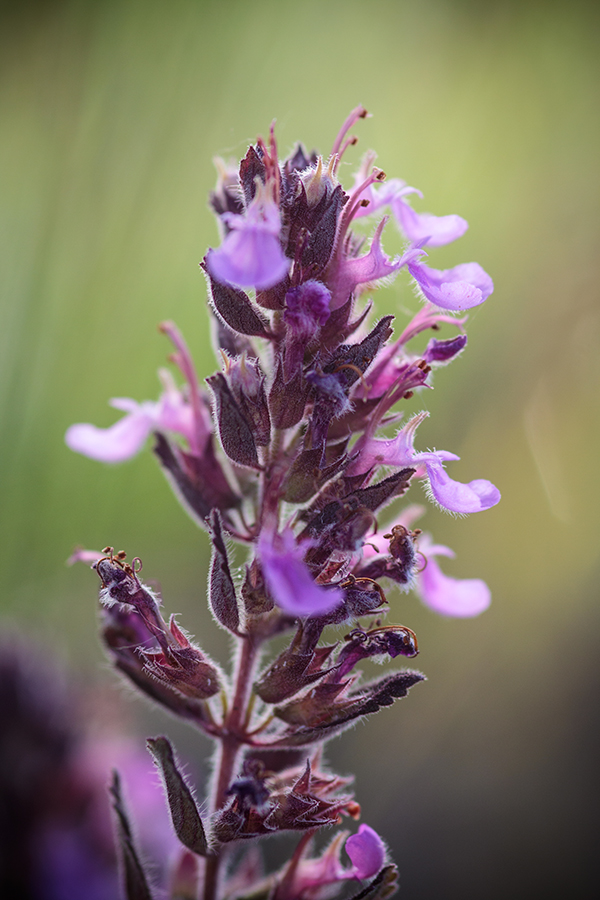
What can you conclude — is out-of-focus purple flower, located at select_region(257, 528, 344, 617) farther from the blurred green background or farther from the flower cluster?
the blurred green background

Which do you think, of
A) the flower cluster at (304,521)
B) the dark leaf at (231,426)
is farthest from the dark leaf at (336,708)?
the dark leaf at (231,426)

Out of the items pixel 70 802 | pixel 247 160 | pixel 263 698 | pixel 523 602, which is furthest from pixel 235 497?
pixel 523 602

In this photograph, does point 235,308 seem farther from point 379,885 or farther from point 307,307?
point 379,885

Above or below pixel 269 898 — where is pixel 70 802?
above

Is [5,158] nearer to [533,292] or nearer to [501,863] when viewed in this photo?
[533,292]

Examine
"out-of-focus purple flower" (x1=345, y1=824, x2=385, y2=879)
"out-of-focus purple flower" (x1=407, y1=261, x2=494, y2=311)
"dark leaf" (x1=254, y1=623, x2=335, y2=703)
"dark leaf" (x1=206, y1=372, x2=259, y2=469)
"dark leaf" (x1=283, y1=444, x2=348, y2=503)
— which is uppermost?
"out-of-focus purple flower" (x1=407, y1=261, x2=494, y2=311)

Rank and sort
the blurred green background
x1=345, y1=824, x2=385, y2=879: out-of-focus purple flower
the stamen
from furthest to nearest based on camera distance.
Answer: the blurred green background → the stamen → x1=345, y1=824, x2=385, y2=879: out-of-focus purple flower

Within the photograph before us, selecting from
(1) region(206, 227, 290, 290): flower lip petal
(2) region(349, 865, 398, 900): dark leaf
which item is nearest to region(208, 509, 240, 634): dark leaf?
(1) region(206, 227, 290, 290): flower lip petal
